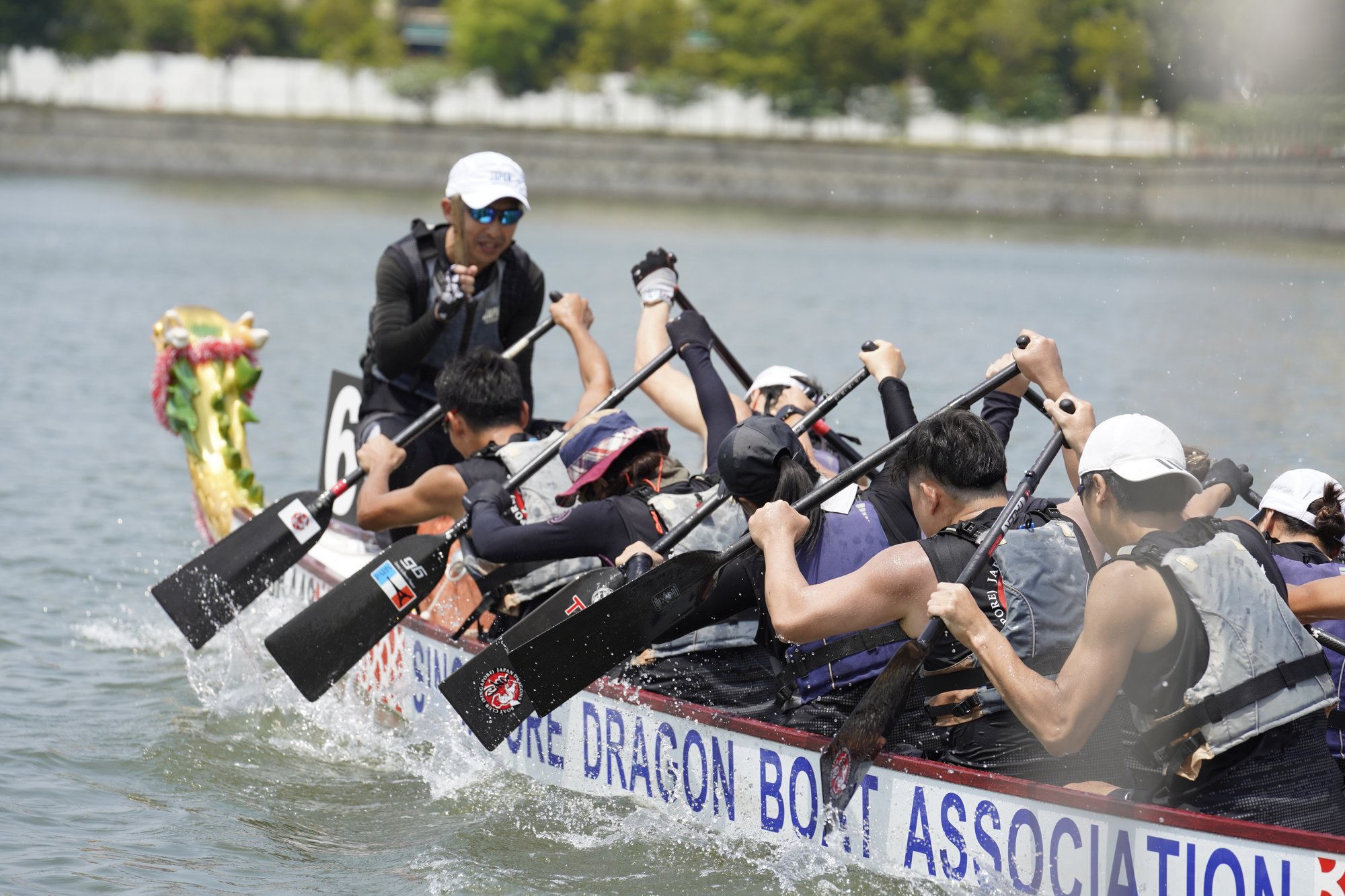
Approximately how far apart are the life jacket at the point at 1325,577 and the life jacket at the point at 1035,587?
2.68ft

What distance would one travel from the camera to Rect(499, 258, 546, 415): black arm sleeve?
8.20 meters

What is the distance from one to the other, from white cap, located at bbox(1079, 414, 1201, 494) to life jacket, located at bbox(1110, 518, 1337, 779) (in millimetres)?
165

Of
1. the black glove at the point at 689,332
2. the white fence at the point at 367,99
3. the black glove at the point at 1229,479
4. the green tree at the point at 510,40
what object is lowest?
the black glove at the point at 1229,479

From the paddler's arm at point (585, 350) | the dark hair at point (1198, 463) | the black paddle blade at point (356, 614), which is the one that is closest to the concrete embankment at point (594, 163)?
the paddler's arm at point (585, 350)

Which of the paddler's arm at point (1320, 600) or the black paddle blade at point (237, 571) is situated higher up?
the paddler's arm at point (1320, 600)

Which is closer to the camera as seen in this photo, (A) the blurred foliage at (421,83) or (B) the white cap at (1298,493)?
(B) the white cap at (1298,493)

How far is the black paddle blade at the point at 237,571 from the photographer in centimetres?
758

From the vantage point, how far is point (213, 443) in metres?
9.59

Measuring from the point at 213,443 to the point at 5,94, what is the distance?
230 feet

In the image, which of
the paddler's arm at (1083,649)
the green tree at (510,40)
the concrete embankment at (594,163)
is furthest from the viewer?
the green tree at (510,40)

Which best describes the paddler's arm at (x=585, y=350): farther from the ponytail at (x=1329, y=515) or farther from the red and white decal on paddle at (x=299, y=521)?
the ponytail at (x=1329, y=515)

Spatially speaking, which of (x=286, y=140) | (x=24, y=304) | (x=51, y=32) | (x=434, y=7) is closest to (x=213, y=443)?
(x=24, y=304)

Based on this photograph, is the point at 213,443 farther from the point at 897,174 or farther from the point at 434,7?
the point at 434,7

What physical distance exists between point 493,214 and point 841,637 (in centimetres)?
346
